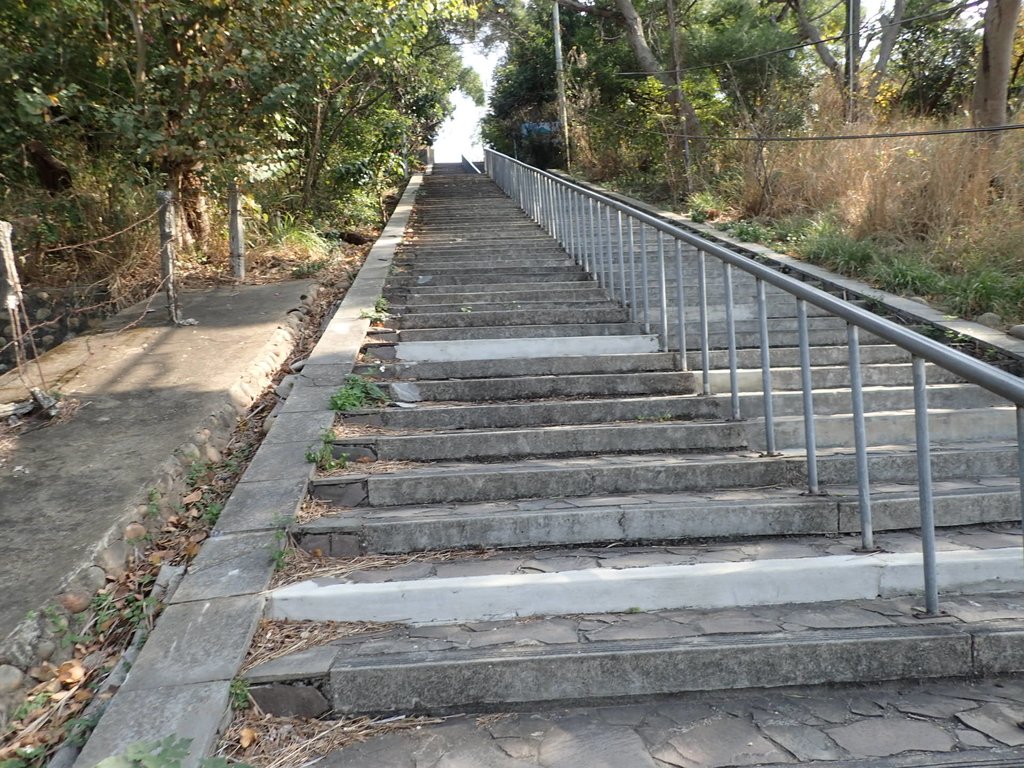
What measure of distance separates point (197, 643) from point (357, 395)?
2.15 meters

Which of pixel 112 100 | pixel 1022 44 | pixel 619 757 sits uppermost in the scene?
pixel 1022 44

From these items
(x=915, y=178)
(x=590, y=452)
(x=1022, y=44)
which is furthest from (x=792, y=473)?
(x=1022, y=44)

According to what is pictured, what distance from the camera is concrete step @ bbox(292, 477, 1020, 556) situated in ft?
10.8

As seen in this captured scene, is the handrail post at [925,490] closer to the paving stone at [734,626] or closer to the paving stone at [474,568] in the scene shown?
the paving stone at [734,626]

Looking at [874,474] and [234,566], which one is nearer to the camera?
[234,566]

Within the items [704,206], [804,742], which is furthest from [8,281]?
[704,206]

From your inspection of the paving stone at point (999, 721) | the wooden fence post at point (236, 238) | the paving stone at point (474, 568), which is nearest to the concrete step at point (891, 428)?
the paving stone at point (474, 568)

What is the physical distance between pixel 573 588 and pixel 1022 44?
1365 centimetres

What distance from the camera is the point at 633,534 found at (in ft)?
11.0

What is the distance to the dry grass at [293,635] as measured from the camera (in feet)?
8.63

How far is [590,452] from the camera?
13.6 feet

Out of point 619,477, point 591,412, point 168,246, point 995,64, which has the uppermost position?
point 995,64

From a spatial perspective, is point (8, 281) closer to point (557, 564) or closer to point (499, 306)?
point (557, 564)

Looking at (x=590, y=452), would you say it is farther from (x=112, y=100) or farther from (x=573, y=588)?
(x=112, y=100)
